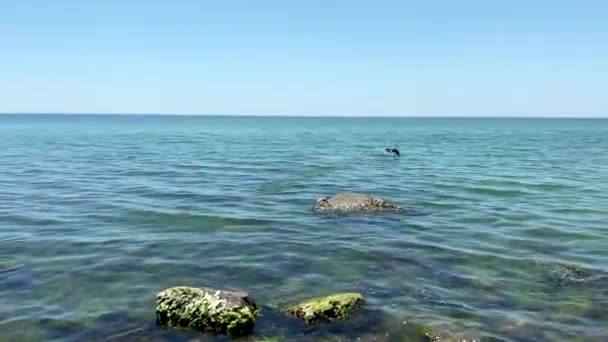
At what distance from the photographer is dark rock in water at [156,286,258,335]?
1192 cm

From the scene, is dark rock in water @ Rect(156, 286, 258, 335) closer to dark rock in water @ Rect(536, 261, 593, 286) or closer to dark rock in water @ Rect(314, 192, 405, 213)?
dark rock in water @ Rect(536, 261, 593, 286)

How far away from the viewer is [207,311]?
12133 mm

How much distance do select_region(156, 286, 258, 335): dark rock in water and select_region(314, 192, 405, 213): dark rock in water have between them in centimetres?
1313

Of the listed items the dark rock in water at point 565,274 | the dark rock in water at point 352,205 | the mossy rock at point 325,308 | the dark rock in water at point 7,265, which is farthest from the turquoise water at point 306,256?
the dark rock in water at point 352,205

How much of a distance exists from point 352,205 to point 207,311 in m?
14.4

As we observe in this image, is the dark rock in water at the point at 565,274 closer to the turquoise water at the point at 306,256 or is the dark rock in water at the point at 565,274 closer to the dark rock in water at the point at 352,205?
the turquoise water at the point at 306,256

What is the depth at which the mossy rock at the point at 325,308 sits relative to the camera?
1256 centimetres

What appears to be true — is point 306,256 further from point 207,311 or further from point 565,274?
point 565,274

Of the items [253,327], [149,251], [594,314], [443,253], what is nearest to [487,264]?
[443,253]

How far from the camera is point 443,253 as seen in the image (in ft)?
61.1

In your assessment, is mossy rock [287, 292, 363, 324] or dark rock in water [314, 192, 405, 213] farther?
dark rock in water [314, 192, 405, 213]

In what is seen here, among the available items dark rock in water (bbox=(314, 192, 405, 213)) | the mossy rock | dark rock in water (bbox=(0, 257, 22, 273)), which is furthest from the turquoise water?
dark rock in water (bbox=(314, 192, 405, 213))

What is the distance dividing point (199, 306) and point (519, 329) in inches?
277

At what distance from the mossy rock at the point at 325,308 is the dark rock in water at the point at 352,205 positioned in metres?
12.2
